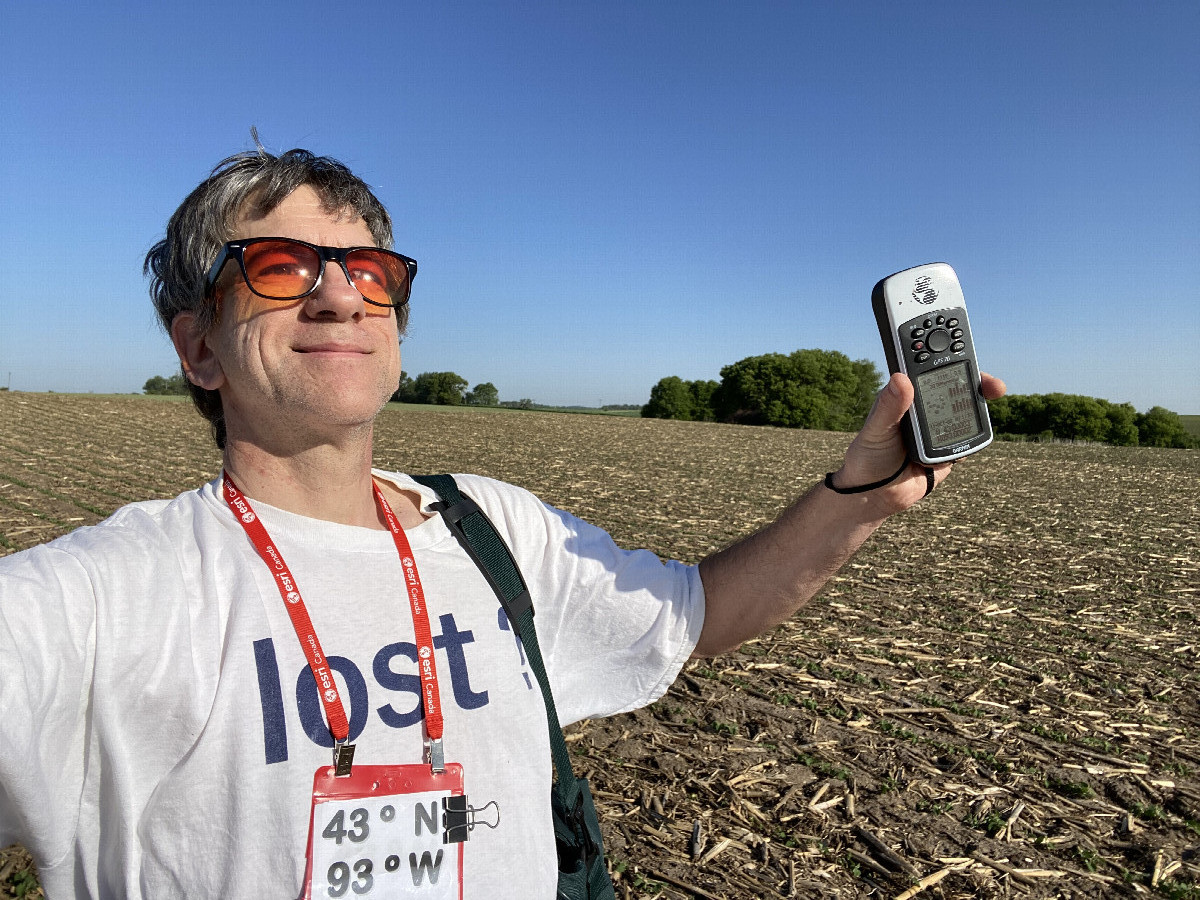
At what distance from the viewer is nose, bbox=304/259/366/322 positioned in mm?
2033

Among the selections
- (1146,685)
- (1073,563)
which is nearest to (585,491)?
(1073,563)

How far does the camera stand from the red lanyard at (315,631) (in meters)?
1.67

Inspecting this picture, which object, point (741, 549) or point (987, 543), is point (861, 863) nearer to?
point (741, 549)

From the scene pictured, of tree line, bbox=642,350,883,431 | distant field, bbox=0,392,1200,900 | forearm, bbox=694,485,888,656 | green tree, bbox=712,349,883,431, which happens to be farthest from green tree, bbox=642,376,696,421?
forearm, bbox=694,485,888,656

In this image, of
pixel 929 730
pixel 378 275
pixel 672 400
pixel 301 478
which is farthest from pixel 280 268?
pixel 672 400

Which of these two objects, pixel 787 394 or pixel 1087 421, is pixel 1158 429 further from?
pixel 787 394

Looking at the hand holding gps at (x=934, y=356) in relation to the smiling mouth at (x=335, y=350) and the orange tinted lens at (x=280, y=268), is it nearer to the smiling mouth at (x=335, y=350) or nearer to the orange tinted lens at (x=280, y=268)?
the smiling mouth at (x=335, y=350)

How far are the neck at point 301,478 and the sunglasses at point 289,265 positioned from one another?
407mm

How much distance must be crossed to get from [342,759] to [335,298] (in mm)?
1130

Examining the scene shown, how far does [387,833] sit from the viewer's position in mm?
1663

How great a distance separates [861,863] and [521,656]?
255cm

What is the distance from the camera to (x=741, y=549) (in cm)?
230

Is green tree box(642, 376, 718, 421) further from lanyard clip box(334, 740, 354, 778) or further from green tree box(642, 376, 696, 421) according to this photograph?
lanyard clip box(334, 740, 354, 778)

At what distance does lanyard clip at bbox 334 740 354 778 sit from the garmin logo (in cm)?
185
